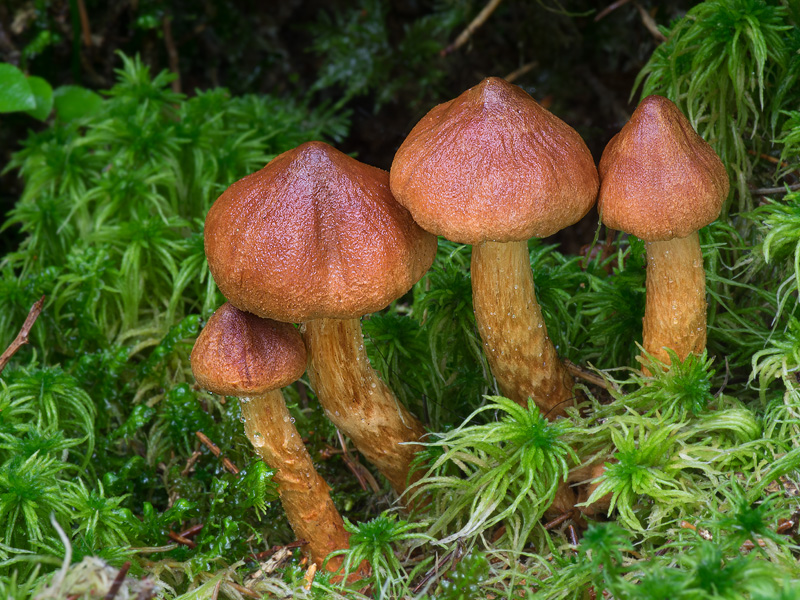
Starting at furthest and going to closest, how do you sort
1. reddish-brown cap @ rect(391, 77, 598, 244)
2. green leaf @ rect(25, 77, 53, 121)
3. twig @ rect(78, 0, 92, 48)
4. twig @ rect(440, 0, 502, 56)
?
twig @ rect(78, 0, 92, 48) < twig @ rect(440, 0, 502, 56) < green leaf @ rect(25, 77, 53, 121) < reddish-brown cap @ rect(391, 77, 598, 244)

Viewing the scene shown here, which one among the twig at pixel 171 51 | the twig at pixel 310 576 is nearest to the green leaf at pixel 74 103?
the twig at pixel 171 51

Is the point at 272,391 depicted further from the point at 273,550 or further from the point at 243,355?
the point at 273,550

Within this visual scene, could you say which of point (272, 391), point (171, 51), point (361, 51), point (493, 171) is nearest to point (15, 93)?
point (171, 51)

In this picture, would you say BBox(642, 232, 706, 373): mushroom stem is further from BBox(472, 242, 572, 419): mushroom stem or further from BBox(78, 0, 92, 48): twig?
BBox(78, 0, 92, 48): twig

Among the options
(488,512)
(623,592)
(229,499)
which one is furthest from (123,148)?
(623,592)

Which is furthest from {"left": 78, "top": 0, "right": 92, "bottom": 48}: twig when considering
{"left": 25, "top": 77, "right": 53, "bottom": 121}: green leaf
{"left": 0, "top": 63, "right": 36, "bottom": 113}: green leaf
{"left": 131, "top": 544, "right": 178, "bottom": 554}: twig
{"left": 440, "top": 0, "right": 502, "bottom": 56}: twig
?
{"left": 131, "top": 544, "right": 178, "bottom": 554}: twig
